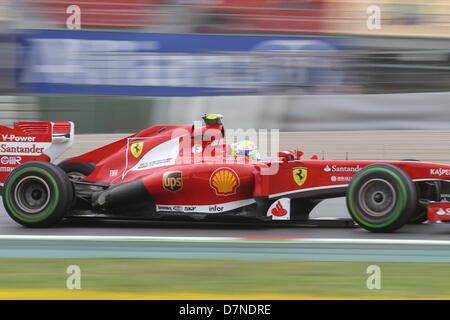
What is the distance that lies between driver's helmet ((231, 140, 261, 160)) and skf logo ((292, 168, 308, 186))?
473mm

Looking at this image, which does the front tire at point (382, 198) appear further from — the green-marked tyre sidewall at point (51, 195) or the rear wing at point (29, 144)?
the rear wing at point (29, 144)

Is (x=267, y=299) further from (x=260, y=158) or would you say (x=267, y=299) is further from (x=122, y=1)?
(x=122, y=1)

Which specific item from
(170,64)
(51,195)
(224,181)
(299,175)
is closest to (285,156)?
(299,175)

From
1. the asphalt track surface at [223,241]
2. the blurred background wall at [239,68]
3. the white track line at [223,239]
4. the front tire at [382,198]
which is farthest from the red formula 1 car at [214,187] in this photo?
the blurred background wall at [239,68]

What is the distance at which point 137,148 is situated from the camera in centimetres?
805

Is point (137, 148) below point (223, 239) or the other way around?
the other way around

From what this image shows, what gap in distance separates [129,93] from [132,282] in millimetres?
6934

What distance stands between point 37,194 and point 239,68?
4816 mm

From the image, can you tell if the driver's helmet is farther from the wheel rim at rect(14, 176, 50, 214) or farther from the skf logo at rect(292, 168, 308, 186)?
the wheel rim at rect(14, 176, 50, 214)

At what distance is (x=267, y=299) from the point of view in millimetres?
4641

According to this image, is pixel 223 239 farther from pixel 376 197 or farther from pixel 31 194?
pixel 31 194

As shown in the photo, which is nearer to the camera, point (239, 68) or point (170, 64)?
point (239, 68)

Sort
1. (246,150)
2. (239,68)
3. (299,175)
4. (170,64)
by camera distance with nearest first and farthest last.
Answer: (299,175) < (246,150) < (239,68) < (170,64)

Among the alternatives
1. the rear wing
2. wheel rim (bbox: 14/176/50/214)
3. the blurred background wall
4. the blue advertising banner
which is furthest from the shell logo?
the blue advertising banner
